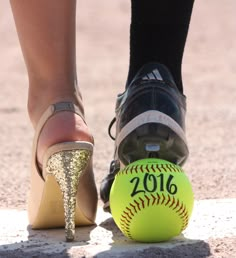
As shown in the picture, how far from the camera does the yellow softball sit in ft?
7.18

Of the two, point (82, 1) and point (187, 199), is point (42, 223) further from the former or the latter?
point (82, 1)

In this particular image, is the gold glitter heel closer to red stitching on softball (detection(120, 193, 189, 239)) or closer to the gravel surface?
red stitching on softball (detection(120, 193, 189, 239))

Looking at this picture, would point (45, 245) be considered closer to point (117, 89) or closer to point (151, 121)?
point (151, 121)

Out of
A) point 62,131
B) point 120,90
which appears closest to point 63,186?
point 62,131

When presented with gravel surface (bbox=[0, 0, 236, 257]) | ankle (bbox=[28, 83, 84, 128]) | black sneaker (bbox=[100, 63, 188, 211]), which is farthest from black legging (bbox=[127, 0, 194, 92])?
gravel surface (bbox=[0, 0, 236, 257])

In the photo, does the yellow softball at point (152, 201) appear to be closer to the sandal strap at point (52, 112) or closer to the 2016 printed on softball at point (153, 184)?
the 2016 printed on softball at point (153, 184)

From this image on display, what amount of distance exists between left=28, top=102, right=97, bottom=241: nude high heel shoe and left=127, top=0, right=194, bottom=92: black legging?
0.36 metres

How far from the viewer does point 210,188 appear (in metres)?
3.29

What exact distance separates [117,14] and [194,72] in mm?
2195

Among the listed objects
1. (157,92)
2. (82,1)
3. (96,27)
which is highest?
(82,1)

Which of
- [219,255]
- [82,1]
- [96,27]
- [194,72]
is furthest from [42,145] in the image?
[82,1]

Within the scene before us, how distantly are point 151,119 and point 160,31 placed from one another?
0.41m

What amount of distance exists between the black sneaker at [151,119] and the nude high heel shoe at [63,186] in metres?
0.11

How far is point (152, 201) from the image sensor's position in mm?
2178
